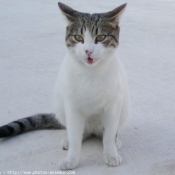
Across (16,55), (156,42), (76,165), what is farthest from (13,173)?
(156,42)

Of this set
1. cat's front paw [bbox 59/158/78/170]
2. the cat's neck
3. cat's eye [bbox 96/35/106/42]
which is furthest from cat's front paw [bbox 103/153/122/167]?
cat's eye [bbox 96/35/106/42]

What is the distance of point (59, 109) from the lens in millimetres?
2207

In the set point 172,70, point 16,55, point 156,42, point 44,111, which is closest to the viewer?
point 44,111

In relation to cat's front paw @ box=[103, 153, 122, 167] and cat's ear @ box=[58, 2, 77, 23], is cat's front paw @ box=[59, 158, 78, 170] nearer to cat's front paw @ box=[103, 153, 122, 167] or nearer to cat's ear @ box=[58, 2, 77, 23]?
cat's front paw @ box=[103, 153, 122, 167]

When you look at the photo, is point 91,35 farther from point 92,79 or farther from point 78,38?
point 92,79

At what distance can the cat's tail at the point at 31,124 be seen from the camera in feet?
7.27

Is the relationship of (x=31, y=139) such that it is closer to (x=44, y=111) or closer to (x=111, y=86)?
(x=44, y=111)

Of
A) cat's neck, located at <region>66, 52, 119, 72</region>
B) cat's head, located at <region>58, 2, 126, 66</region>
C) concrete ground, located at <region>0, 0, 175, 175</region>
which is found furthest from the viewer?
concrete ground, located at <region>0, 0, 175, 175</region>

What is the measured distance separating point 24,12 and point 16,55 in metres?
Result: 2.22

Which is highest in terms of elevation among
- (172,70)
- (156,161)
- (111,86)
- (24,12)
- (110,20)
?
(110,20)

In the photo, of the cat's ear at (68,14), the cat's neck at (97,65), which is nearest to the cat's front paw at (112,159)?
the cat's neck at (97,65)

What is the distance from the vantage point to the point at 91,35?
1.82 meters

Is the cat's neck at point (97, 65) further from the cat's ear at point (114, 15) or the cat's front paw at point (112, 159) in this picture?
the cat's front paw at point (112, 159)

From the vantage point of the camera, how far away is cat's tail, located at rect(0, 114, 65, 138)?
2.22 m
